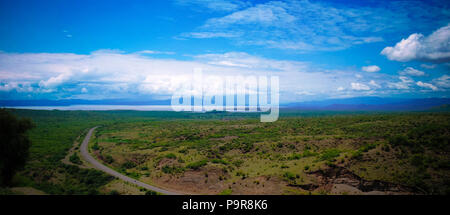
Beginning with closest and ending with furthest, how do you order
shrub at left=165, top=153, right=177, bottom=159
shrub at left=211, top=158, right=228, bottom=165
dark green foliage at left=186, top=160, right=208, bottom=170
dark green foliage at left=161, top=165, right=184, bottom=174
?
dark green foliage at left=161, top=165, right=184, bottom=174 → dark green foliage at left=186, top=160, right=208, bottom=170 → shrub at left=211, top=158, right=228, bottom=165 → shrub at left=165, top=153, right=177, bottom=159

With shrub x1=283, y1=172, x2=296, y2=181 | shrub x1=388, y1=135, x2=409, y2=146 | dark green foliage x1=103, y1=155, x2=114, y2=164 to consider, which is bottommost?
dark green foliage x1=103, y1=155, x2=114, y2=164

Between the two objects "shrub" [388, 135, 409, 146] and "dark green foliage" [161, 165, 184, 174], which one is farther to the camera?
"dark green foliage" [161, 165, 184, 174]

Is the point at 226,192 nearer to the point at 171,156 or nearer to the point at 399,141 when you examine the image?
the point at 171,156

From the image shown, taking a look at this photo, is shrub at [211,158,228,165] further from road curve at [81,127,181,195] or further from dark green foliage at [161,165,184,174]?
road curve at [81,127,181,195]

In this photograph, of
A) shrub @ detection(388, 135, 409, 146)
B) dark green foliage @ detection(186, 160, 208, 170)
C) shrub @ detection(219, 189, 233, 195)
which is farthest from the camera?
dark green foliage @ detection(186, 160, 208, 170)

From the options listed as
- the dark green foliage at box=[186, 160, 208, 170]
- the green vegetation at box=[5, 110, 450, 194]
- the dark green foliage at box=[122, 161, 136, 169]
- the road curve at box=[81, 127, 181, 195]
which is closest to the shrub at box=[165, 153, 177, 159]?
the green vegetation at box=[5, 110, 450, 194]

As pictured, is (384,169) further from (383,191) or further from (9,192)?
(9,192)

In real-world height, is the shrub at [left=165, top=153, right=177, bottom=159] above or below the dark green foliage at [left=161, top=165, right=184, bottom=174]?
above

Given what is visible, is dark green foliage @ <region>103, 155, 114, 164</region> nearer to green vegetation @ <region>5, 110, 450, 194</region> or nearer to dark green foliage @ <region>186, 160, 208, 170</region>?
green vegetation @ <region>5, 110, 450, 194</region>
